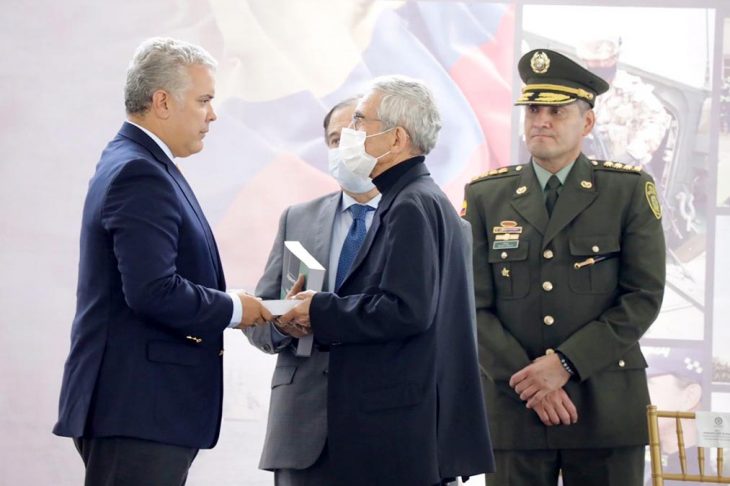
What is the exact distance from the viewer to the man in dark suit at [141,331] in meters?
2.27

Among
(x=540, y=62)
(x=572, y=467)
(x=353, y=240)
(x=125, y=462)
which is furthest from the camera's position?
(x=540, y=62)

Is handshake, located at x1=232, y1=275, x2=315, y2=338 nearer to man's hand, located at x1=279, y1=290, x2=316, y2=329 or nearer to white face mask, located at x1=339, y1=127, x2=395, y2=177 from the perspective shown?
man's hand, located at x1=279, y1=290, x2=316, y2=329

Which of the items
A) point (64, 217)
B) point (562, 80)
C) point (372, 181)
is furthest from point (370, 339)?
point (64, 217)

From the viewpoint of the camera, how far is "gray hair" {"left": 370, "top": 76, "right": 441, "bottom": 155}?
2574 mm

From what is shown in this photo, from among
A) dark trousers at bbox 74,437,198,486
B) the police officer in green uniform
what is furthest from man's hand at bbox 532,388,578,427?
dark trousers at bbox 74,437,198,486

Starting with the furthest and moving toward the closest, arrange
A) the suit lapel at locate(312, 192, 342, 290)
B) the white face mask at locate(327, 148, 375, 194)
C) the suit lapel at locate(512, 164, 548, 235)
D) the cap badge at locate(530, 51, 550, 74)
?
the cap badge at locate(530, 51, 550, 74)
the suit lapel at locate(512, 164, 548, 235)
the suit lapel at locate(312, 192, 342, 290)
the white face mask at locate(327, 148, 375, 194)

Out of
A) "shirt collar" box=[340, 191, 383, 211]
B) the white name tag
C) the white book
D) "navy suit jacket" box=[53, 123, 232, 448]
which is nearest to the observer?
"navy suit jacket" box=[53, 123, 232, 448]

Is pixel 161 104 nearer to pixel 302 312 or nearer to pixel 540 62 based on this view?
pixel 302 312

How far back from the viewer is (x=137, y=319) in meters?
2.32

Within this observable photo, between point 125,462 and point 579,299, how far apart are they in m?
1.36

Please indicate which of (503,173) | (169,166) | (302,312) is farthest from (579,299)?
(169,166)

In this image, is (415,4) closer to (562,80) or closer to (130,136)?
(562,80)

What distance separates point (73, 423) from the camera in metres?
2.29

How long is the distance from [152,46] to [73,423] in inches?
35.1
